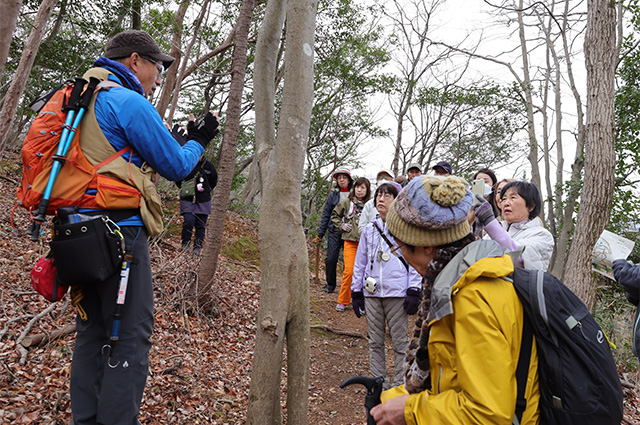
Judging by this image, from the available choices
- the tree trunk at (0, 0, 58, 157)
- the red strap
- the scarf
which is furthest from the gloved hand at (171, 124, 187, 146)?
the tree trunk at (0, 0, 58, 157)

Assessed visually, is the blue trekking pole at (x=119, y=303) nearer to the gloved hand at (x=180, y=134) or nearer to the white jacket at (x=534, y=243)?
the gloved hand at (x=180, y=134)

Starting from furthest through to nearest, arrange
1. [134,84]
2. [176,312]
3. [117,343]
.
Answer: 1. [176,312]
2. [134,84]
3. [117,343]

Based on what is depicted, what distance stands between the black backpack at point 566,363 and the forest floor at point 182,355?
2.78 metres

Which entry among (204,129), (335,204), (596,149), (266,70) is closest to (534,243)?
(266,70)

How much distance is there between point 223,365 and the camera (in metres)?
4.52

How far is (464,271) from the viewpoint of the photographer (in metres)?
1.49

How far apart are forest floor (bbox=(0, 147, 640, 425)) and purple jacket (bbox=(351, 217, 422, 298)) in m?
1.28

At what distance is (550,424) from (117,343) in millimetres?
1940

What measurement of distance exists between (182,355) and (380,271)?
7.49 feet

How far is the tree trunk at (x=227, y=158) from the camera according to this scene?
533cm

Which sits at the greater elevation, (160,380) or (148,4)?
(148,4)

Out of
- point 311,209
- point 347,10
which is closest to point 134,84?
point 347,10

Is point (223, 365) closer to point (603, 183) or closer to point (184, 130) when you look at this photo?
point (184, 130)

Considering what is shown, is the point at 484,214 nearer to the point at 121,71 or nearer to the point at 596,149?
the point at 121,71
